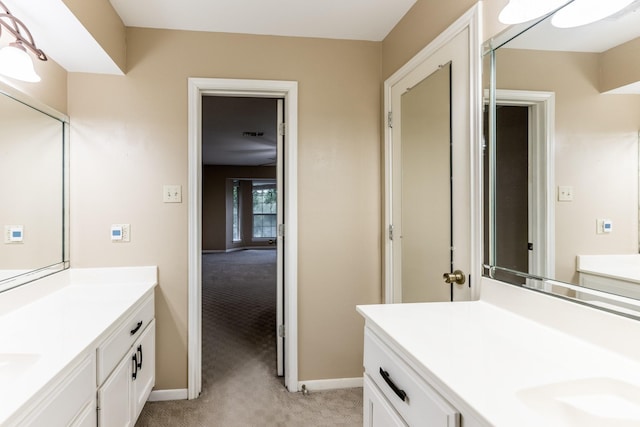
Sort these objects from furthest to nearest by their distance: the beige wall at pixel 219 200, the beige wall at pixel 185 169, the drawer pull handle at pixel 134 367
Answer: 1. the beige wall at pixel 219 200
2. the beige wall at pixel 185 169
3. the drawer pull handle at pixel 134 367

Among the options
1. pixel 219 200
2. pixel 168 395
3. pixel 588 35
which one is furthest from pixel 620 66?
pixel 219 200

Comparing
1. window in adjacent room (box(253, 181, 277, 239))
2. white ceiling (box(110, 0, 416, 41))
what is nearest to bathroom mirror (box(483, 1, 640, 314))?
white ceiling (box(110, 0, 416, 41))

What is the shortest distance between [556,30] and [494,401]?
1.14m

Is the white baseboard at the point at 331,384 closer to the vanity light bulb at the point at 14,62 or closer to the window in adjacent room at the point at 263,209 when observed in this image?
the vanity light bulb at the point at 14,62

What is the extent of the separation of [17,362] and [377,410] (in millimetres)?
1192

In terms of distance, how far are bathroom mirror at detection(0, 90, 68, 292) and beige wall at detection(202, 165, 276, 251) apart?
7.35m

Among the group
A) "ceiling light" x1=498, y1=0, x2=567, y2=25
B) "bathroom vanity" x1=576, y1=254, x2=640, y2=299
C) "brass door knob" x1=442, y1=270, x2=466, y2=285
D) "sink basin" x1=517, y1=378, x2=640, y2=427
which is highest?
"ceiling light" x1=498, y1=0, x2=567, y2=25

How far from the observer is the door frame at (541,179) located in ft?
3.80

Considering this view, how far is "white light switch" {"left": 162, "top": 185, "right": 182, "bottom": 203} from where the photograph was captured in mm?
2180

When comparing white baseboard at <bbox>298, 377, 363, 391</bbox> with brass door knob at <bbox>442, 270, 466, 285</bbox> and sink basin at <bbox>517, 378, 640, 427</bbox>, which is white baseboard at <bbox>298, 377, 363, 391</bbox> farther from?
sink basin at <bbox>517, 378, 640, 427</bbox>

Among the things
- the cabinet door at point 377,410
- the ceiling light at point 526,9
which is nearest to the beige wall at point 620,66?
the ceiling light at point 526,9

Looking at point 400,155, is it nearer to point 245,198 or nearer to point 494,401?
point 494,401

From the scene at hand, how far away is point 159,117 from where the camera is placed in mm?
2172

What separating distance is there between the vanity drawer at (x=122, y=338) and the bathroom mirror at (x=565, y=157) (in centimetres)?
159
